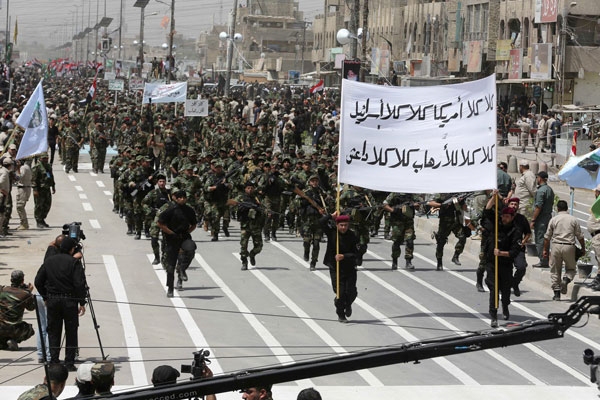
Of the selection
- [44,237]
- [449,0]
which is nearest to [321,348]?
[44,237]

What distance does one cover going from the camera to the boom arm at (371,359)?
6.76m

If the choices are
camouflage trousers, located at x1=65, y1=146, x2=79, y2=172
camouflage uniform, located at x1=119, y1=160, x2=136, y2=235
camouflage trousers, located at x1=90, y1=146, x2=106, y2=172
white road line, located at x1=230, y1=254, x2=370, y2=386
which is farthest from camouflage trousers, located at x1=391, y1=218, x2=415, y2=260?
camouflage trousers, located at x1=65, y1=146, x2=79, y2=172

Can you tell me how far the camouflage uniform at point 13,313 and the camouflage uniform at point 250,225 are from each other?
818 cm

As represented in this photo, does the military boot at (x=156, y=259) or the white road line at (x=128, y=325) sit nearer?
the white road line at (x=128, y=325)

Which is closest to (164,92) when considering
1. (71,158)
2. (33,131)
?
(71,158)

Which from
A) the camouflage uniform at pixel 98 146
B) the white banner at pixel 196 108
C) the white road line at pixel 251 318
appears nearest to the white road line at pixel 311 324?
the white road line at pixel 251 318

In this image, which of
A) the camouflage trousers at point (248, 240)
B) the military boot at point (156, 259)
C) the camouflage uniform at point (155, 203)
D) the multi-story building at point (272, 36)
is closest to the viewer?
the camouflage trousers at point (248, 240)

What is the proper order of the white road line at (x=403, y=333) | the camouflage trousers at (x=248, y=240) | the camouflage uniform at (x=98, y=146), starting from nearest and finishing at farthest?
the white road line at (x=403, y=333) → the camouflage trousers at (x=248, y=240) → the camouflage uniform at (x=98, y=146)

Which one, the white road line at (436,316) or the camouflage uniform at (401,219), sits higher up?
the camouflage uniform at (401,219)

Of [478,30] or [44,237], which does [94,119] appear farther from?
[478,30]

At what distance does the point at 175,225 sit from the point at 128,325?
224 cm

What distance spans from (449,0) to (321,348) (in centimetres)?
6186

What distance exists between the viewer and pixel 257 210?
834 inches

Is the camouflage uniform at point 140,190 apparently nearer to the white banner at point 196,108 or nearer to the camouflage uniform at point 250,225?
the camouflage uniform at point 250,225
